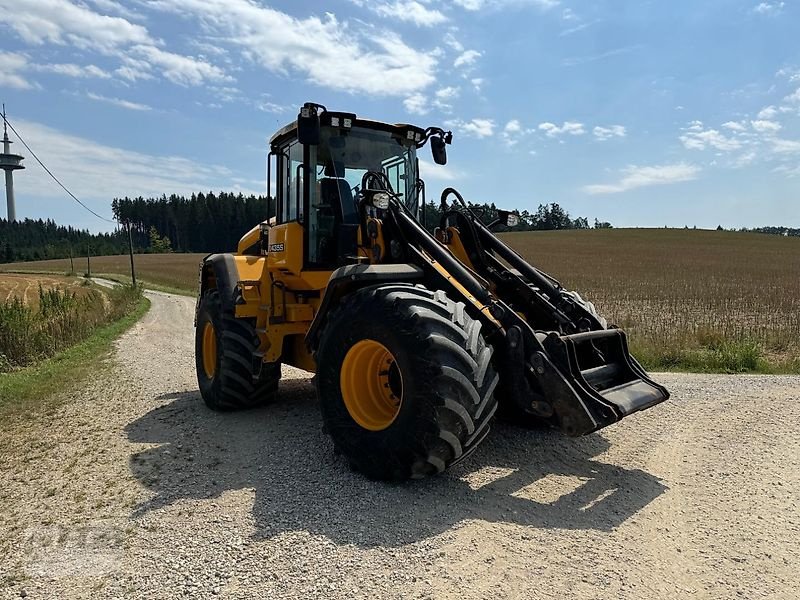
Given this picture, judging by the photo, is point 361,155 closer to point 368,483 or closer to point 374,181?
point 374,181

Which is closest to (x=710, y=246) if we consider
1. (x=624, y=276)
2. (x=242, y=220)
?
(x=624, y=276)

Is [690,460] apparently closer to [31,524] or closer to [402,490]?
[402,490]

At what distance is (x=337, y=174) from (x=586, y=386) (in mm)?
3314

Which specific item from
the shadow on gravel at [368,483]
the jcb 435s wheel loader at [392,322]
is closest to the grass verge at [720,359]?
the jcb 435s wheel loader at [392,322]

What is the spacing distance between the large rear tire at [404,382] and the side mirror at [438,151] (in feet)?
8.99

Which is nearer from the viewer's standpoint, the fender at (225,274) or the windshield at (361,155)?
the windshield at (361,155)

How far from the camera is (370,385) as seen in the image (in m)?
4.91

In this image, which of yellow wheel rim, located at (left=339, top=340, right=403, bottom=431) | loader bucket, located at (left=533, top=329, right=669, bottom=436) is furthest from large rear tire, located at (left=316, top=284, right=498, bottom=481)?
loader bucket, located at (left=533, top=329, right=669, bottom=436)

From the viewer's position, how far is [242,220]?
89.3m

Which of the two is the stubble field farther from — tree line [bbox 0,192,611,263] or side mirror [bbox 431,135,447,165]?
tree line [bbox 0,192,611,263]

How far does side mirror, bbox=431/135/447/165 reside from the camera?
22.6 feet

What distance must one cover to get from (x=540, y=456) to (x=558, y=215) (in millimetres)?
122353

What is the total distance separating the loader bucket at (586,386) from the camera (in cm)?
420
